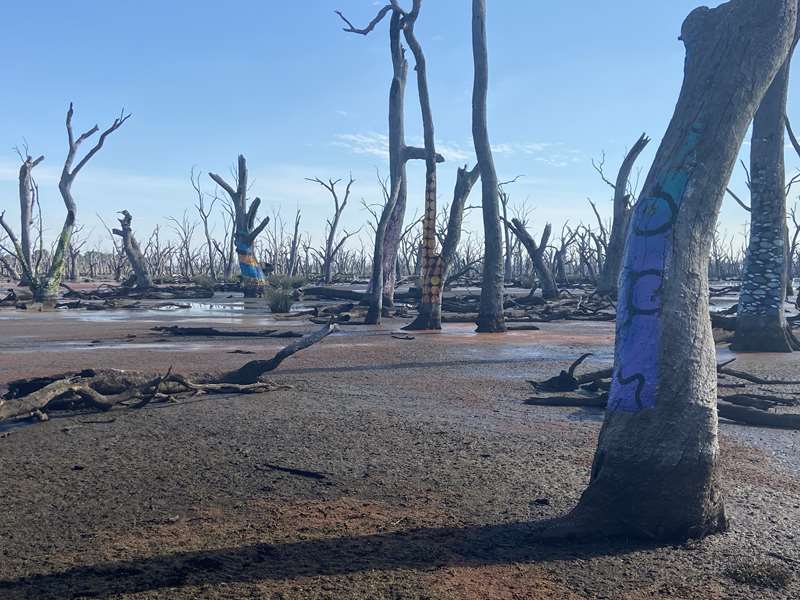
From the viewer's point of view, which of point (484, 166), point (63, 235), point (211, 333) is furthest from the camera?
point (63, 235)

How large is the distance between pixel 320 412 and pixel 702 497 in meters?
3.76

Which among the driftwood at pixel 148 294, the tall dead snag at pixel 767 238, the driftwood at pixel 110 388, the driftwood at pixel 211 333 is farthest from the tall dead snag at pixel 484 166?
the driftwood at pixel 148 294

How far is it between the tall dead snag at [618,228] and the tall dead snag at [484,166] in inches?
455

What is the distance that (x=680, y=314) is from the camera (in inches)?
151

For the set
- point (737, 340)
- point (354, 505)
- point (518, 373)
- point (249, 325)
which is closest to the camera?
point (354, 505)

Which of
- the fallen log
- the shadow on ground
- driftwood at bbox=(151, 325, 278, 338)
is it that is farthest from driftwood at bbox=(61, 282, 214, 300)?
the shadow on ground

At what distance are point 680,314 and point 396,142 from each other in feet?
54.8

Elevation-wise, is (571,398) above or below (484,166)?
below

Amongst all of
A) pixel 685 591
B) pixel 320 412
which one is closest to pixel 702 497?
pixel 685 591

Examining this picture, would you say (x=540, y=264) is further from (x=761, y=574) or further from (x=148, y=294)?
(x=761, y=574)

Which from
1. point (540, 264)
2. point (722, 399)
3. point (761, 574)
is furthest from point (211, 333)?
point (540, 264)

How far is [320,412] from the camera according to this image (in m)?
6.92

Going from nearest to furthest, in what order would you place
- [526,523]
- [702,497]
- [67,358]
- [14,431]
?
[702,497], [526,523], [14,431], [67,358]

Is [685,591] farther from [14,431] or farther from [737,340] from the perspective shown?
[737,340]
